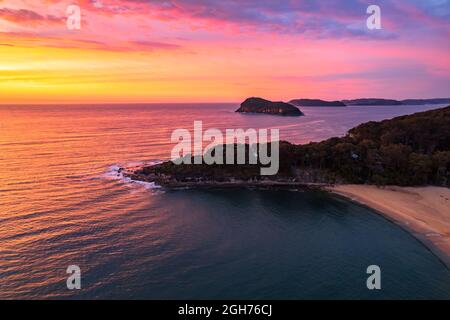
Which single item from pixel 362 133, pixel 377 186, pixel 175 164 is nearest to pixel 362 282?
pixel 377 186

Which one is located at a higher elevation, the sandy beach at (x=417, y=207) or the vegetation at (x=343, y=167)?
the vegetation at (x=343, y=167)

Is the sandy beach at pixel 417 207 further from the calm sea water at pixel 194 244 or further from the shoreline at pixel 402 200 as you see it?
the calm sea water at pixel 194 244

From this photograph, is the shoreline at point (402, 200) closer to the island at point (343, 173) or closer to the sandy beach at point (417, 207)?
the sandy beach at point (417, 207)

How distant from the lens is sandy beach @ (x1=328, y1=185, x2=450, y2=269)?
1684 inches

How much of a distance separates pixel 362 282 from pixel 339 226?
1544cm

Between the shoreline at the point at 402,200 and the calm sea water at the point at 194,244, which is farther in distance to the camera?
the shoreline at the point at 402,200

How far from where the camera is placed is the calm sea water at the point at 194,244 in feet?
105

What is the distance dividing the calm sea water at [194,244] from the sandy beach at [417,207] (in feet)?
5.58

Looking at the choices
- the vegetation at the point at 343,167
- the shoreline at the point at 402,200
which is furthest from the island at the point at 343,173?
the shoreline at the point at 402,200

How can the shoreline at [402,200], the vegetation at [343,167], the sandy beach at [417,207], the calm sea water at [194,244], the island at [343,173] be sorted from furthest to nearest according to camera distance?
the vegetation at [343,167] < the island at [343,173] < the shoreline at [402,200] < the sandy beach at [417,207] < the calm sea water at [194,244]

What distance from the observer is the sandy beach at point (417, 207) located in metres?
42.8

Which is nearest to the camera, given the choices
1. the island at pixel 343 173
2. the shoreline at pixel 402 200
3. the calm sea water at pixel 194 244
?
the calm sea water at pixel 194 244

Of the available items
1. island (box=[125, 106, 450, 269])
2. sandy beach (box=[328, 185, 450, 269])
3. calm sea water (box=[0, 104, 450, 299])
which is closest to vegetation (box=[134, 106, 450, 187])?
island (box=[125, 106, 450, 269])

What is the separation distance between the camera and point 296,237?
44031 mm
